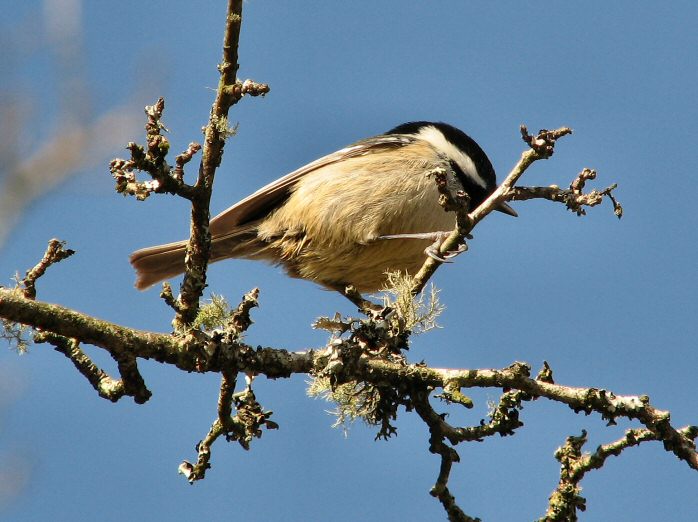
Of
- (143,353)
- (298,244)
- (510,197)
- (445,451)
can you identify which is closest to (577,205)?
(510,197)

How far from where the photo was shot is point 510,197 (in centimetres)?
335

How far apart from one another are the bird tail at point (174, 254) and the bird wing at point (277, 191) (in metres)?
0.07

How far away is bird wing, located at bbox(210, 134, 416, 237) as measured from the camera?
537 cm

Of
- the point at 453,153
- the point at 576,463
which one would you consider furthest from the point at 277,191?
the point at 576,463

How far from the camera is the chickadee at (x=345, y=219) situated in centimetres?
504

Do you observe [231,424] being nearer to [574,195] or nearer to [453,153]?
[574,195]

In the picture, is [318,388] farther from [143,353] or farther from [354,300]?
[354,300]

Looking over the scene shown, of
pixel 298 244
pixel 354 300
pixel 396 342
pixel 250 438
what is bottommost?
pixel 250 438

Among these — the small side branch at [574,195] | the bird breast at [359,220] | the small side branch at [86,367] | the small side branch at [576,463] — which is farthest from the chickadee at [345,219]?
the small side branch at [86,367]

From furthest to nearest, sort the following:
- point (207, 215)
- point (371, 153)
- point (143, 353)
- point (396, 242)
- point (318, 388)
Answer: point (371, 153)
point (396, 242)
point (318, 388)
point (207, 215)
point (143, 353)

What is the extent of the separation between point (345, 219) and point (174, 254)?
1099mm

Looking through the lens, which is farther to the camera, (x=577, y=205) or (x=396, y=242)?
(x=396, y=242)

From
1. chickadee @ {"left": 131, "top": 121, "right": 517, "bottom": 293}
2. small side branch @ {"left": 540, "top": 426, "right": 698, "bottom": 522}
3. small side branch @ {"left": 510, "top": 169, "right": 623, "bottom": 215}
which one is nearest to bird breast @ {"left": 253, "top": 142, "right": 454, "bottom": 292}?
chickadee @ {"left": 131, "top": 121, "right": 517, "bottom": 293}

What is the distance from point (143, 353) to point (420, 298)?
1128 millimetres
